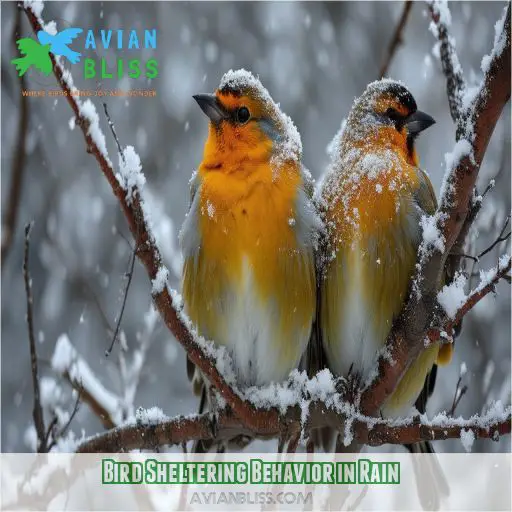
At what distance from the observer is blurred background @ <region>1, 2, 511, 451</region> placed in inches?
192

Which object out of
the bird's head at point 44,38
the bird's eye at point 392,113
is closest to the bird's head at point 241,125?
the bird's eye at point 392,113

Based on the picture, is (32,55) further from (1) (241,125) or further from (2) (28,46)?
(1) (241,125)

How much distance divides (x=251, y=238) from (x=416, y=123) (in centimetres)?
94

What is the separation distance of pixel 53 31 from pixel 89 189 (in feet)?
12.5

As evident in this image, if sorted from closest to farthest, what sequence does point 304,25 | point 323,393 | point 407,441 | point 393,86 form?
point 407,441 < point 323,393 < point 393,86 < point 304,25

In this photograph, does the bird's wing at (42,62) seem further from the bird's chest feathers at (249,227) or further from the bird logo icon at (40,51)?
the bird's chest feathers at (249,227)

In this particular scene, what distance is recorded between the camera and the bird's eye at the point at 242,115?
3.51m

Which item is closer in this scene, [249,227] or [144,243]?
[144,243]

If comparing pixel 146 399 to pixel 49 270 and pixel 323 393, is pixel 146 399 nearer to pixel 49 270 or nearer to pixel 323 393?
pixel 49 270

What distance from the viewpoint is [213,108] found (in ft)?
11.5

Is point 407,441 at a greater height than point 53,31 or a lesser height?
lesser

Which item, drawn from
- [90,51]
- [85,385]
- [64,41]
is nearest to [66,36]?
[64,41]

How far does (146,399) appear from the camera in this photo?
6.55 meters

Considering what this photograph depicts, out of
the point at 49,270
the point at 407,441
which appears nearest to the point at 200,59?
the point at 49,270
